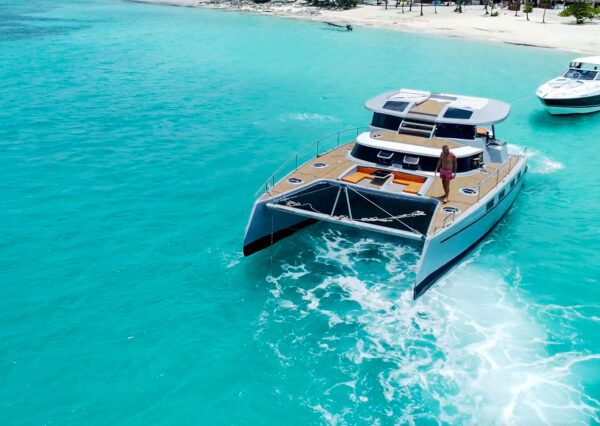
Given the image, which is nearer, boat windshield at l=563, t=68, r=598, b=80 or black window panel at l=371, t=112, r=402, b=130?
black window panel at l=371, t=112, r=402, b=130

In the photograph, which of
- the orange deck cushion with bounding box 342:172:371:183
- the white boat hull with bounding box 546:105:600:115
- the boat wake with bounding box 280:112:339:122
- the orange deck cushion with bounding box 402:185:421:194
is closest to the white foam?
the white boat hull with bounding box 546:105:600:115

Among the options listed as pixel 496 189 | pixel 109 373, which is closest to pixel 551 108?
pixel 496 189

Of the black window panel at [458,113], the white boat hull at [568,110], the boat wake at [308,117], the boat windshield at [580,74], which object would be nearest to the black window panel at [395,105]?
the black window panel at [458,113]

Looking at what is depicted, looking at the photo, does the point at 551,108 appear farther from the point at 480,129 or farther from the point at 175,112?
the point at 175,112

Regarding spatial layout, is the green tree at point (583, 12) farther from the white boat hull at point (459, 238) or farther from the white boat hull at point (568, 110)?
the white boat hull at point (459, 238)

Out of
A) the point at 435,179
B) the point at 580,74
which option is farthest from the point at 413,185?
the point at 580,74

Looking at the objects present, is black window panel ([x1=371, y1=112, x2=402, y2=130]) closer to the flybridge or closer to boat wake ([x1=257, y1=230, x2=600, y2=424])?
the flybridge
